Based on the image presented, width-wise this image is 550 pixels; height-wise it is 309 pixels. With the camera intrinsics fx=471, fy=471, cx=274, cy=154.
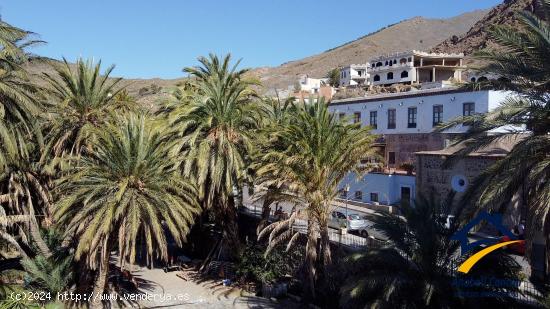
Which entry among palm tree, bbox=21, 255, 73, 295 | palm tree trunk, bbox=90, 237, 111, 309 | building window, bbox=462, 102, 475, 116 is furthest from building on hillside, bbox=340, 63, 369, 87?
palm tree trunk, bbox=90, 237, 111, 309

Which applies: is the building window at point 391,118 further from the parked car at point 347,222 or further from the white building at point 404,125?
the parked car at point 347,222

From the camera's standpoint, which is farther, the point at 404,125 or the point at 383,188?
the point at 404,125

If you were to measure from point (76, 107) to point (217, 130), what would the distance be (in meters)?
5.85

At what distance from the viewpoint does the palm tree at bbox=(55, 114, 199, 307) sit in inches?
544

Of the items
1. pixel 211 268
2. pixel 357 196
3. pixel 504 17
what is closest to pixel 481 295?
pixel 211 268

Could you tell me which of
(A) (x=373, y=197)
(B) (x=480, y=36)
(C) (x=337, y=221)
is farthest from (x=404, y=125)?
(B) (x=480, y=36)

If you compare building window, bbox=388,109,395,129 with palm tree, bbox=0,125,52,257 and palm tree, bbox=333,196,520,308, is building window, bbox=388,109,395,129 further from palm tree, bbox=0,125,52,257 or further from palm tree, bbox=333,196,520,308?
palm tree, bbox=0,125,52,257

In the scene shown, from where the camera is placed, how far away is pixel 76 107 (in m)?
19.3

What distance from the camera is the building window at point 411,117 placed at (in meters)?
32.8

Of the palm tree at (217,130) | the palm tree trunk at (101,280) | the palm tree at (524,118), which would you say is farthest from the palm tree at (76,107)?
the palm tree at (524,118)

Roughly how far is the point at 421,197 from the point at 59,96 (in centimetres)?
1500

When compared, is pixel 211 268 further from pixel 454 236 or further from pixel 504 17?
pixel 504 17

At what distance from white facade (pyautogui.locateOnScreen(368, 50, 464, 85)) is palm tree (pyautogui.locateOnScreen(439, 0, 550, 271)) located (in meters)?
63.3

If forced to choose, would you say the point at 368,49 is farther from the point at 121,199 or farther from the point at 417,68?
the point at 121,199
